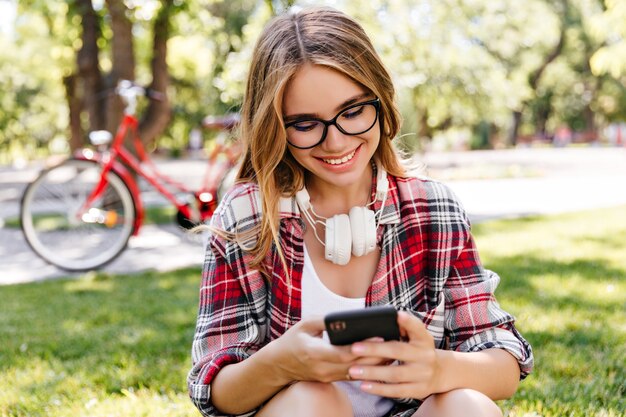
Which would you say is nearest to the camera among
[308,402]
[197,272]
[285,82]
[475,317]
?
[308,402]

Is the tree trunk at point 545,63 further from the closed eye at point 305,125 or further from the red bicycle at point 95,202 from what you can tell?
the closed eye at point 305,125

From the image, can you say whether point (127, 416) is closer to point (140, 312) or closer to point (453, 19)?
point (140, 312)

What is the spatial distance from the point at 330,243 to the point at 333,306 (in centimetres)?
15

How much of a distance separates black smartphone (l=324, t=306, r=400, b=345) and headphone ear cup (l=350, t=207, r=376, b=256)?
1.16ft

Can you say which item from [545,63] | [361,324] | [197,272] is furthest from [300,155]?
[545,63]

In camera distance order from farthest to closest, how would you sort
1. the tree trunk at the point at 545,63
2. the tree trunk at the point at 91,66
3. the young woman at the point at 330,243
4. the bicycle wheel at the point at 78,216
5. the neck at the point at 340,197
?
the tree trunk at the point at 545,63 < the tree trunk at the point at 91,66 < the bicycle wheel at the point at 78,216 < the neck at the point at 340,197 < the young woman at the point at 330,243

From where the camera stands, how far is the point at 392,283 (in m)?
1.66

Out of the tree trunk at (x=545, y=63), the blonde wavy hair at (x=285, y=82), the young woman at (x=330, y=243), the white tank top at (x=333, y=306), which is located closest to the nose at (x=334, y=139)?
the young woman at (x=330, y=243)

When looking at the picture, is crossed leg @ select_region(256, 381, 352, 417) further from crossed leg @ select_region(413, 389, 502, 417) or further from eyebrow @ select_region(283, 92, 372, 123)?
eyebrow @ select_region(283, 92, 372, 123)

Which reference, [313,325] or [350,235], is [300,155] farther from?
[313,325]

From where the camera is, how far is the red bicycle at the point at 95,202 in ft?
16.4

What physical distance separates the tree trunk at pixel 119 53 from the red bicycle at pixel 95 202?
1.77 metres

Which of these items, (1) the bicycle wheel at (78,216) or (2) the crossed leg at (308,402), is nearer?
(2) the crossed leg at (308,402)

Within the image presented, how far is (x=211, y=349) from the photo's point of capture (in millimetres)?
1633
